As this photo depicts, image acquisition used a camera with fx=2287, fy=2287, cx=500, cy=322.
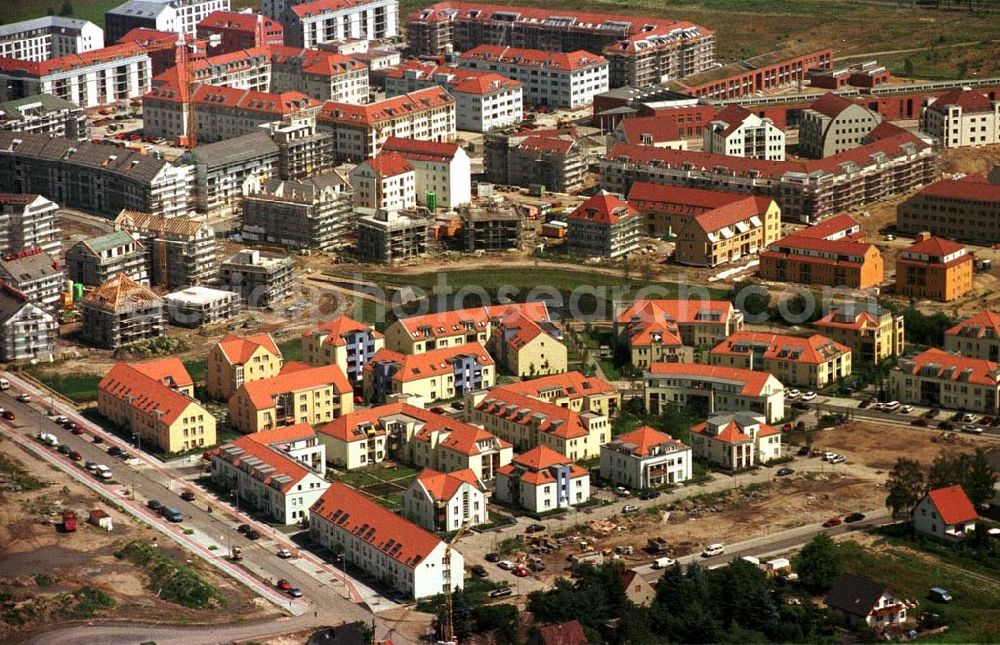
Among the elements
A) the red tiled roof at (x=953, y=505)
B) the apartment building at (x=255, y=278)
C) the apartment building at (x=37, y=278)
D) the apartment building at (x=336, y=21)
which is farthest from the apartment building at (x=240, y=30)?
the red tiled roof at (x=953, y=505)

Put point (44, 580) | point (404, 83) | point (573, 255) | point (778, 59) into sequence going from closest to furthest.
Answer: point (44, 580), point (573, 255), point (404, 83), point (778, 59)

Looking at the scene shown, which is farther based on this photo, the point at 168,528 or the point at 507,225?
the point at 507,225

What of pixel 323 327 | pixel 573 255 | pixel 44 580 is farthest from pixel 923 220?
pixel 44 580

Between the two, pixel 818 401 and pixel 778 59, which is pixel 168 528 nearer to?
pixel 818 401

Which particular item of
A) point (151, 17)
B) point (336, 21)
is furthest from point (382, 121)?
point (151, 17)

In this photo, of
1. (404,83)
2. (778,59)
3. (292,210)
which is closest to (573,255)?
(292,210)

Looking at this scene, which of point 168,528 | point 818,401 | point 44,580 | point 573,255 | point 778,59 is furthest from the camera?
point 778,59

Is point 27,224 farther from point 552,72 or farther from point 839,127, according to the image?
point 839,127
